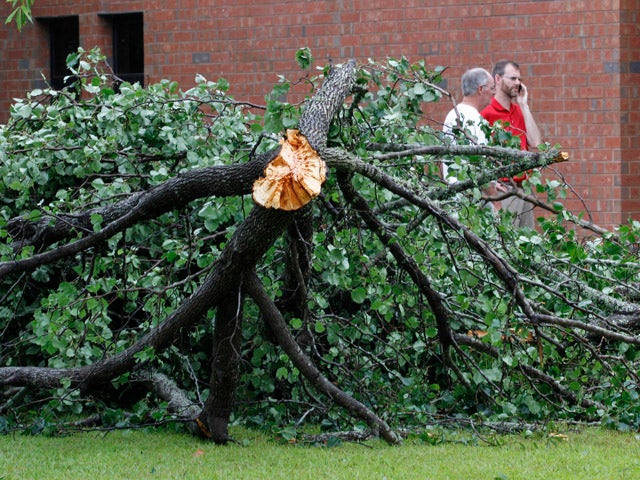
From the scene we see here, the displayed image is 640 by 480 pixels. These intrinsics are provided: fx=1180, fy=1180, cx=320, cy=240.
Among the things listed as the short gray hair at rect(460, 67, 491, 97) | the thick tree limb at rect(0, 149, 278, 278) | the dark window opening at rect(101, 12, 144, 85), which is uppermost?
the dark window opening at rect(101, 12, 144, 85)

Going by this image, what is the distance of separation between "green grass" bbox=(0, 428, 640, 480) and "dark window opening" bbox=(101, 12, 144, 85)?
7852mm

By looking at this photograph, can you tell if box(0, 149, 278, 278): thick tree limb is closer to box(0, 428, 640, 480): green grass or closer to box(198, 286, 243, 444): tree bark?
box(198, 286, 243, 444): tree bark

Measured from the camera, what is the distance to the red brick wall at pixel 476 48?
36.7 ft

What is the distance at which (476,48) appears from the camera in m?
11.6

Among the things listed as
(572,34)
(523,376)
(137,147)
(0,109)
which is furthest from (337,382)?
(0,109)

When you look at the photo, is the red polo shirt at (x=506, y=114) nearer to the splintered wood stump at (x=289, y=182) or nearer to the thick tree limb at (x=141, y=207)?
the thick tree limb at (x=141, y=207)

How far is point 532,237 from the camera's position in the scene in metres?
6.43

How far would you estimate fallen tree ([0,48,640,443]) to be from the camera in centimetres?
568

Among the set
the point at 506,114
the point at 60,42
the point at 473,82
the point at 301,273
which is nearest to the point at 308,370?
the point at 301,273

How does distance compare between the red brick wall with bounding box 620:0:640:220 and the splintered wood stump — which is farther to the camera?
the red brick wall with bounding box 620:0:640:220

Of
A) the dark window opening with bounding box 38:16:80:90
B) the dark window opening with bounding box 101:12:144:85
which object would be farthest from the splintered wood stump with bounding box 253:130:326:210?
the dark window opening with bounding box 38:16:80:90

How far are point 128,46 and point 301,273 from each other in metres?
8.05

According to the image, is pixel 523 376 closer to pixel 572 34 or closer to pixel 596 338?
pixel 596 338

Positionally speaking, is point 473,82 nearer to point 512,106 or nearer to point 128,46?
point 512,106
